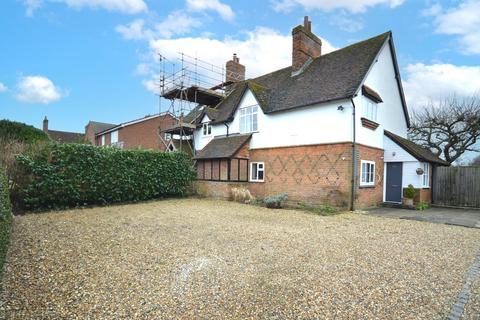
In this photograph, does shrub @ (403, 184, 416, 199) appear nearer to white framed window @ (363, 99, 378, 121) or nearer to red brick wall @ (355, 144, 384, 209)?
red brick wall @ (355, 144, 384, 209)

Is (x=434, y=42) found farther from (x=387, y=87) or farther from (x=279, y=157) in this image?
(x=279, y=157)

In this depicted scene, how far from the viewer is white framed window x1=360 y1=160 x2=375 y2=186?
12609mm

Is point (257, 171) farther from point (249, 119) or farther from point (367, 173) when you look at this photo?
point (367, 173)

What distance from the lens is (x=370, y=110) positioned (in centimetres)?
1328

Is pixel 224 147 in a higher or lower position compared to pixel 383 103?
lower

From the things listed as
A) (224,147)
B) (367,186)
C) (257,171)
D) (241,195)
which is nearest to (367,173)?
(367,186)

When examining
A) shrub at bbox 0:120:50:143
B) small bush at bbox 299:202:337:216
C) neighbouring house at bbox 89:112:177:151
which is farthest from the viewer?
neighbouring house at bbox 89:112:177:151

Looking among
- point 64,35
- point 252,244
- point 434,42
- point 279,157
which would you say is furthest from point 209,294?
point 434,42

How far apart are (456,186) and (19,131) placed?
24.3m

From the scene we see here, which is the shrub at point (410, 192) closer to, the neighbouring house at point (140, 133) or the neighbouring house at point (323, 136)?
the neighbouring house at point (323, 136)

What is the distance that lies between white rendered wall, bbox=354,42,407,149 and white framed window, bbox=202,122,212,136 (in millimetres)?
10392

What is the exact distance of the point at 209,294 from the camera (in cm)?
355

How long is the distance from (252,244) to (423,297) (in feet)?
10.6

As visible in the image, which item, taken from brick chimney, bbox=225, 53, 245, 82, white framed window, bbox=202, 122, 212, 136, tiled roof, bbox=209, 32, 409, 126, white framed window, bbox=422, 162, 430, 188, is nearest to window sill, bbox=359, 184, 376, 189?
white framed window, bbox=422, 162, 430, 188
